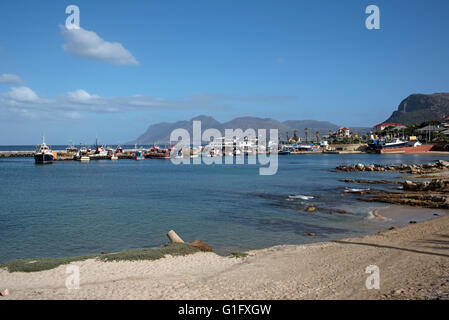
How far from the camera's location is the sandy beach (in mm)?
7980

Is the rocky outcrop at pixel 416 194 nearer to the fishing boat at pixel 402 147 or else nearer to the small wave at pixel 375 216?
the small wave at pixel 375 216

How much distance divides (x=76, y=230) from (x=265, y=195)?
15.6 metres

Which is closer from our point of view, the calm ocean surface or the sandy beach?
the sandy beach

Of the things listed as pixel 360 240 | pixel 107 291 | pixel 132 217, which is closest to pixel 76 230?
pixel 132 217

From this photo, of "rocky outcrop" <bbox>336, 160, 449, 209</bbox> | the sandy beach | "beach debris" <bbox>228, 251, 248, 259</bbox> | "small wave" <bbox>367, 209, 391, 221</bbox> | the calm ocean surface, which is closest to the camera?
the sandy beach

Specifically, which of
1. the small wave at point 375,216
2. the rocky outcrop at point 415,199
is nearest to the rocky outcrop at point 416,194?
the rocky outcrop at point 415,199

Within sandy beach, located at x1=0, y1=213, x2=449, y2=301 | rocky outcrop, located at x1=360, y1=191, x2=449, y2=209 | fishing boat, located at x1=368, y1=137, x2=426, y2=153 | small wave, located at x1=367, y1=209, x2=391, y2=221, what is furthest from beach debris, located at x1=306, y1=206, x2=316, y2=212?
fishing boat, located at x1=368, y1=137, x2=426, y2=153

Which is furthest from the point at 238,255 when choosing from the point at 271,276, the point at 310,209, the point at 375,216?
the point at 375,216

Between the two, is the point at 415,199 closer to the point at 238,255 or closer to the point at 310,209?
the point at 310,209

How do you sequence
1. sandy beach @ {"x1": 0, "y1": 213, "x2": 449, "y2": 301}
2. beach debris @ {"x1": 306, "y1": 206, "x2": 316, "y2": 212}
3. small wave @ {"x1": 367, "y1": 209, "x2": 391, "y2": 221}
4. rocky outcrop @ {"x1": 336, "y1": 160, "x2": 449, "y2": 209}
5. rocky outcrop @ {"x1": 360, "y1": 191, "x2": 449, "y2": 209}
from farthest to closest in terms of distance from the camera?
rocky outcrop @ {"x1": 336, "y1": 160, "x2": 449, "y2": 209} → rocky outcrop @ {"x1": 360, "y1": 191, "x2": 449, "y2": 209} → beach debris @ {"x1": 306, "y1": 206, "x2": 316, "y2": 212} → small wave @ {"x1": 367, "y1": 209, "x2": 391, "y2": 221} → sandy beach @ {"x1": 0, "y1": 213, "x2": 449, "y2": 301}

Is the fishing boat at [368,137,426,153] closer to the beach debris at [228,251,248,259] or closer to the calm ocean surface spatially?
the calm ocean surface

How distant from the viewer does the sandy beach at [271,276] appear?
7980mm

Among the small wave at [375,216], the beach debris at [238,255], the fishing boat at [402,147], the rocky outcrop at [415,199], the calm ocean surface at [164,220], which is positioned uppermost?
the fishing boat at [402,147]

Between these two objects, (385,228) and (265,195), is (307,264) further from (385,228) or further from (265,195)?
(265,195)
